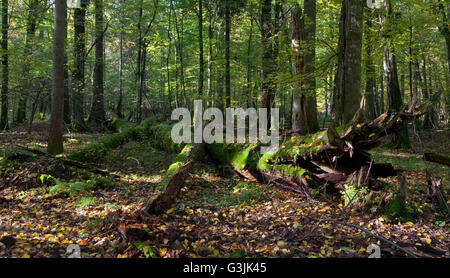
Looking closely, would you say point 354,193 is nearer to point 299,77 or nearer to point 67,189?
point 299,77

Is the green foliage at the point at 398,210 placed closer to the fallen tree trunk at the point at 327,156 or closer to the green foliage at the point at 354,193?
the green foliage at the point at 354,193

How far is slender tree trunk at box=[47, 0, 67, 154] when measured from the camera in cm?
816

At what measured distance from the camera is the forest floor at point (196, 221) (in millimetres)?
3559

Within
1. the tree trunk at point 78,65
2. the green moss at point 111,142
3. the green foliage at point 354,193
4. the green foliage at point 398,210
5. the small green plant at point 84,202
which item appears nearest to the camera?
the green foliage at point 398,210

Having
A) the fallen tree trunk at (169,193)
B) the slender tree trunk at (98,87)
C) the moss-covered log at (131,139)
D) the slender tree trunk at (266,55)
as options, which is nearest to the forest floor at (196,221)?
the fallen tree trunk at (169,193)

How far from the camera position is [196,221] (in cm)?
479

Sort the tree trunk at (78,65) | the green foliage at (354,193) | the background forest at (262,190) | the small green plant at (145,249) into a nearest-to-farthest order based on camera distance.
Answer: the small green plant at (145,249), the background forest at (262,190), the green foliage at (354,193), the tree trunk at (78,65)

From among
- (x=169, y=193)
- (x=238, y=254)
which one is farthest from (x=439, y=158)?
(x=169, y=193)

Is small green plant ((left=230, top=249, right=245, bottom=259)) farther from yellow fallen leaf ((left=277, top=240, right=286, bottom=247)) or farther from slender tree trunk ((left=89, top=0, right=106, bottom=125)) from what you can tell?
slender tree trunk ((left=89, top=0, right=106, bottom=125))

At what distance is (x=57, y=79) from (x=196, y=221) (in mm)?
7117

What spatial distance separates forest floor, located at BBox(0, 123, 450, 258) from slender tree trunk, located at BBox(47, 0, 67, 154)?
163 cm

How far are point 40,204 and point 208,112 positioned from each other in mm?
11459

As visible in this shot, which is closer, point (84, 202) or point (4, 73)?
point (84, 202)

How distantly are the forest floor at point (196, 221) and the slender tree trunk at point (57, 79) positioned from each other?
5.34 ft
